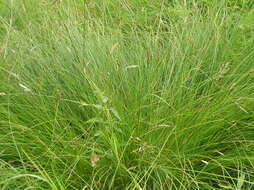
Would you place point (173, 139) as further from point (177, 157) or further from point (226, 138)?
point (226, 138)

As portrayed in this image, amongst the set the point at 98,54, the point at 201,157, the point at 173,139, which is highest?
the point at 98,54

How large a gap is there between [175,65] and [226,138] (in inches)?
18.0

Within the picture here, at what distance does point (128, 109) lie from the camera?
5.85ft

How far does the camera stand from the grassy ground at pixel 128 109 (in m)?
1.58

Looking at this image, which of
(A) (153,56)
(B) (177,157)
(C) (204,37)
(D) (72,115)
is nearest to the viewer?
(B) (177,157)

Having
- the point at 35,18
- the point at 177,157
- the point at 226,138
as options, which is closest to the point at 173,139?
the point at 177,157

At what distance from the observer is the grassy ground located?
158 cm

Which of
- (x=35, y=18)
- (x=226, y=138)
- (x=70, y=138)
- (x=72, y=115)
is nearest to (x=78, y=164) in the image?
(x=70, y=138)

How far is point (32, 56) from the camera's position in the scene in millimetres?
2102

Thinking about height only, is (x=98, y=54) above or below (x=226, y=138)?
above

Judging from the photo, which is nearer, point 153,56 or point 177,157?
point 177,157

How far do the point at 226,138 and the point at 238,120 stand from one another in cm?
9

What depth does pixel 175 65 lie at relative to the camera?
204cm

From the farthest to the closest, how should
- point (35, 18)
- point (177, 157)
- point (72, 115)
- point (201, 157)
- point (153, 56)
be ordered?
point (35, 18)
point (153, 56)
point (72, 115)
point (201, 157)
point (177, 157)
